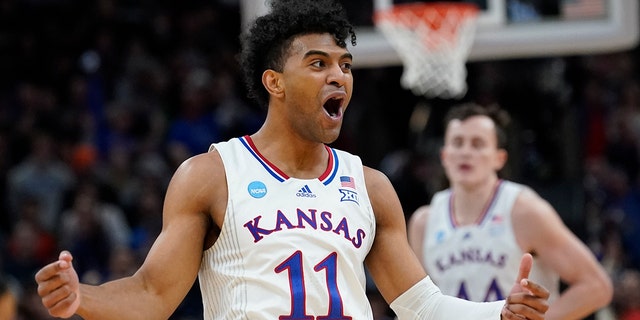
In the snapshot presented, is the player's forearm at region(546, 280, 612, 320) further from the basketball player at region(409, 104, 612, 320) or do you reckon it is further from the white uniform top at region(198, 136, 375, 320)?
the white uniform top at region(198, 136, 375, 320)

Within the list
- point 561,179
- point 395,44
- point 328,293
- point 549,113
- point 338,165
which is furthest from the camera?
point 549,113

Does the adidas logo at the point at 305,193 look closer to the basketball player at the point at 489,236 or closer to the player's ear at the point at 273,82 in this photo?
the player's ear at the point at 273,82

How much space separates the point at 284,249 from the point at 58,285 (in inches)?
33.2

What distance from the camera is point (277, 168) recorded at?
163 inches

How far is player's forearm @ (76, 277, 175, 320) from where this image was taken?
367cm

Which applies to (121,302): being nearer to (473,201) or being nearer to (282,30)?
(282,30)

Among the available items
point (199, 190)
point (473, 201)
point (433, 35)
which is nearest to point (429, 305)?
point (199, 190)

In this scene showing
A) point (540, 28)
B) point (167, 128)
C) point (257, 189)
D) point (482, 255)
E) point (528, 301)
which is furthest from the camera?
point (167, 128)

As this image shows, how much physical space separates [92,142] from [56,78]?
1.23 m

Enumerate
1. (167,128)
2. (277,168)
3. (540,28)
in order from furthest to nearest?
(167,128), (540,28), (277,168)

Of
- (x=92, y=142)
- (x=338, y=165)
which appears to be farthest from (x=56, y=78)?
(x=338, y=165)

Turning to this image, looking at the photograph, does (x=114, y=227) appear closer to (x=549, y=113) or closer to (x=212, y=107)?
(x=212, y=107)

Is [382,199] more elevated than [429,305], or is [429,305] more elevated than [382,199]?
[382,199]

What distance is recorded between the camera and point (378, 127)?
1191 cm
